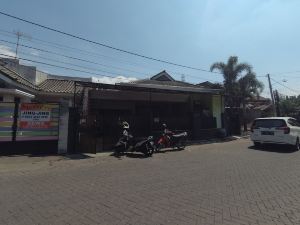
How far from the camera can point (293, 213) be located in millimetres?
5734

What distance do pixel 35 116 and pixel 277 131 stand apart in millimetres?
11688

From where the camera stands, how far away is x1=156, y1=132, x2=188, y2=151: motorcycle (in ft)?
49.8

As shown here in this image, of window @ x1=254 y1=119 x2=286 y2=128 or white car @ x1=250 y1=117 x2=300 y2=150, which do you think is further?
window @ x1=254 y1=119 x2=286 y2=128

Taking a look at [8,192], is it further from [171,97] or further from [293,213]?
[171,97]

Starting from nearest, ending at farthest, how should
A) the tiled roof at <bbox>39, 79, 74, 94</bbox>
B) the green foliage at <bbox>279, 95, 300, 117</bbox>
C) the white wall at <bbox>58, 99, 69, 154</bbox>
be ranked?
the white wall at <bbox>58, 99, 69, 154</bbox> → the tiled roof at <bbox>39, 79, 74, 94</bbox> → the green foliage at <bbox>279, 95, 300, 117</bbox>

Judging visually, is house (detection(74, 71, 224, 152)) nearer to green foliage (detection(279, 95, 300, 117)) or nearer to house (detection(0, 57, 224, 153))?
house (detection(0, 57, 224, 153))

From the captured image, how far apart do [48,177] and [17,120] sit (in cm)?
487

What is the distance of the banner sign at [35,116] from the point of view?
42.1 feet

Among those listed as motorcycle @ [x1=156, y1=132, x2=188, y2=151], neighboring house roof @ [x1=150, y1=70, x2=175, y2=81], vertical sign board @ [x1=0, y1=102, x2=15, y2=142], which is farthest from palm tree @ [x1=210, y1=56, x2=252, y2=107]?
vertical sign board @ [x1=0, y1=102, x2=15, y2=142]

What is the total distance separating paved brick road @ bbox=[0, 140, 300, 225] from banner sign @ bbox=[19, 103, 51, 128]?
2627mm

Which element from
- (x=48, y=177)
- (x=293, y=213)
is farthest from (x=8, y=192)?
(x=293, y=213)

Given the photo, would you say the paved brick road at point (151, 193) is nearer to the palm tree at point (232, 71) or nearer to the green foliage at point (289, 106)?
the palm tree at point (232, 71)

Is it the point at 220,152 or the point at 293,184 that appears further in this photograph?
the point at 220,152

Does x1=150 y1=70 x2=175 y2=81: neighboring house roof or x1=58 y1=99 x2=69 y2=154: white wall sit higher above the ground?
x1=150 y1=70 x2=175 y2=81: neighboring house roof
